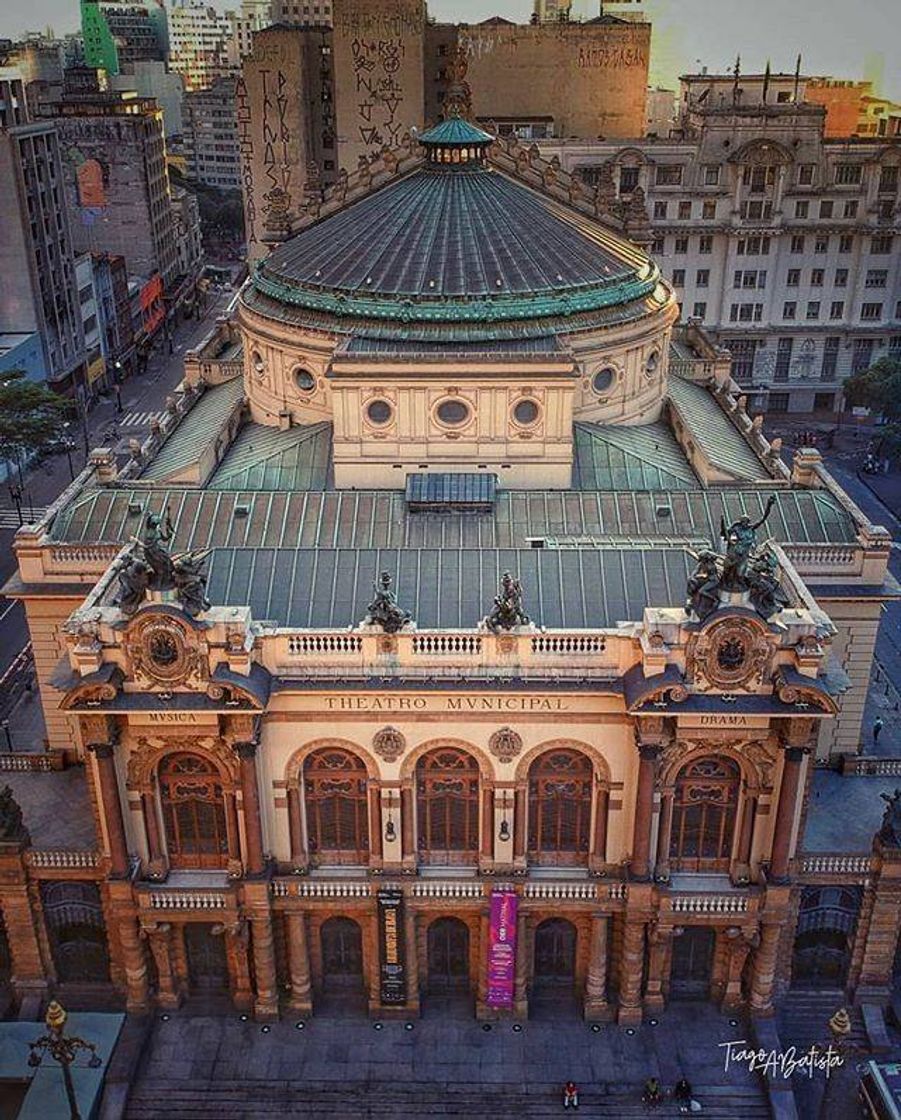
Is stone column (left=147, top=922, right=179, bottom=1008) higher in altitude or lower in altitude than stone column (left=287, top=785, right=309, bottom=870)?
lower

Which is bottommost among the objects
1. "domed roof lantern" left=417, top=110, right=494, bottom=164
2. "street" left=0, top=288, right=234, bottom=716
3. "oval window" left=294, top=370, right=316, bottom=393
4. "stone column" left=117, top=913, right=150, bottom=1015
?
"street" left=0, top=288, right=234, bottom=716

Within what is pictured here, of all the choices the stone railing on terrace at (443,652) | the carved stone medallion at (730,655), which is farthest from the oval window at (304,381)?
the carved stone medallion at (730,655)

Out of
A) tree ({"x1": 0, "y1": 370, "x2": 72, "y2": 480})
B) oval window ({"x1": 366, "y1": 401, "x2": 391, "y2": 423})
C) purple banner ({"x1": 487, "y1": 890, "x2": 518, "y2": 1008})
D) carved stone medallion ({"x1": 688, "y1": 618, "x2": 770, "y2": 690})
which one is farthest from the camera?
tree ({"x1": 0, "y1": 370, "x2": 72, "y2": 480})

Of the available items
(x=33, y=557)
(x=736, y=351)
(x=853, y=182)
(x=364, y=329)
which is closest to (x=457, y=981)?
(x=33, y=557)

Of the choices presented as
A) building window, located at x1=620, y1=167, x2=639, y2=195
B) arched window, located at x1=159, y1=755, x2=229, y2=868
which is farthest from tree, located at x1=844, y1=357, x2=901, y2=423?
arched window, located at x1=159, y1=755, x2=229, y2=868

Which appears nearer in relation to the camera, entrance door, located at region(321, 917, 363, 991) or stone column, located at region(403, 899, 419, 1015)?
stone column, located at region(403, 899, 419, 1015)

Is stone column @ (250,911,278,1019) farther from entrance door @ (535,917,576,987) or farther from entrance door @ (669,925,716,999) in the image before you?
entrance door @ (669,925,716,999)

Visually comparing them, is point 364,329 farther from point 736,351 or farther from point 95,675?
point 736,351
